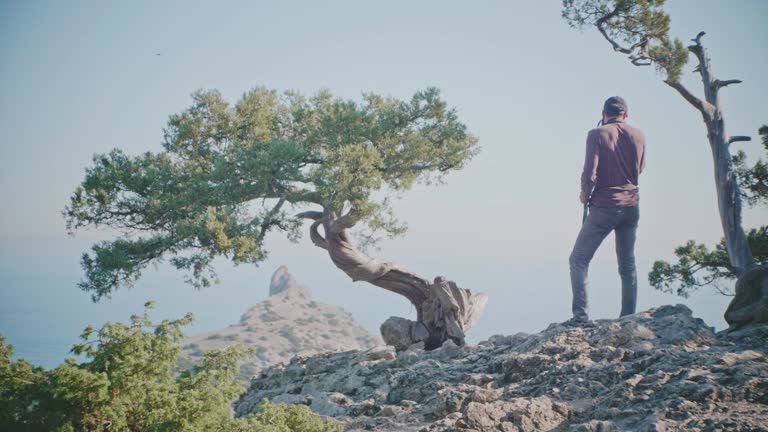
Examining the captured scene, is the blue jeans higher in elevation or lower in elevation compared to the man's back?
lower

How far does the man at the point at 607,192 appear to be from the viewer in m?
8.96

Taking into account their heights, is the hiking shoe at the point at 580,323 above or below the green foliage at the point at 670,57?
below

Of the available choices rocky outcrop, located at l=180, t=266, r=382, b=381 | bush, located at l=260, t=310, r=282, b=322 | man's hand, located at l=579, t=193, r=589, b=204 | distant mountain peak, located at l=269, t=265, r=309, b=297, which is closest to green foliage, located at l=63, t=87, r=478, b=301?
man's hand, located at l=579, t=193, r=589, b=204

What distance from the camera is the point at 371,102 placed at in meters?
15.1

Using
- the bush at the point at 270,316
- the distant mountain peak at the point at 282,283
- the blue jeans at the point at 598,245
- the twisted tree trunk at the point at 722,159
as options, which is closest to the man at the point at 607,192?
the blue jeans at the point at 598,245

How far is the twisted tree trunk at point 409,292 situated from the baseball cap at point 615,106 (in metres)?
5.62

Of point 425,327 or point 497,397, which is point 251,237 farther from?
point 497,397

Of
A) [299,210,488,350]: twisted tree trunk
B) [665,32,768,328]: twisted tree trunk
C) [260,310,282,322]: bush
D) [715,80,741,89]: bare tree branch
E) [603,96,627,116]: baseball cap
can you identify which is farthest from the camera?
[260,310,282,322]: bush

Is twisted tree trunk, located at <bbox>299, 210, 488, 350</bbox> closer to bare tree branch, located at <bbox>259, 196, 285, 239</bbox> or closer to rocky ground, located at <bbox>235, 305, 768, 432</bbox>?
bare tree branch, located at <bbox>259, 196, 285, 239</bbox>

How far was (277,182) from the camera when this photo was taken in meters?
13.0

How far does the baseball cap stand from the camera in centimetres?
930

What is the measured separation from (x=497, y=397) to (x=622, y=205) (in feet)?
11.7

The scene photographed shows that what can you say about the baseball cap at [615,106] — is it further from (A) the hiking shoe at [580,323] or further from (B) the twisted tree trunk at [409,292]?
(B) the twisted tree trunk at [409,292]

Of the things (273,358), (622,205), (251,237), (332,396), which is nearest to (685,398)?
(622,205)
